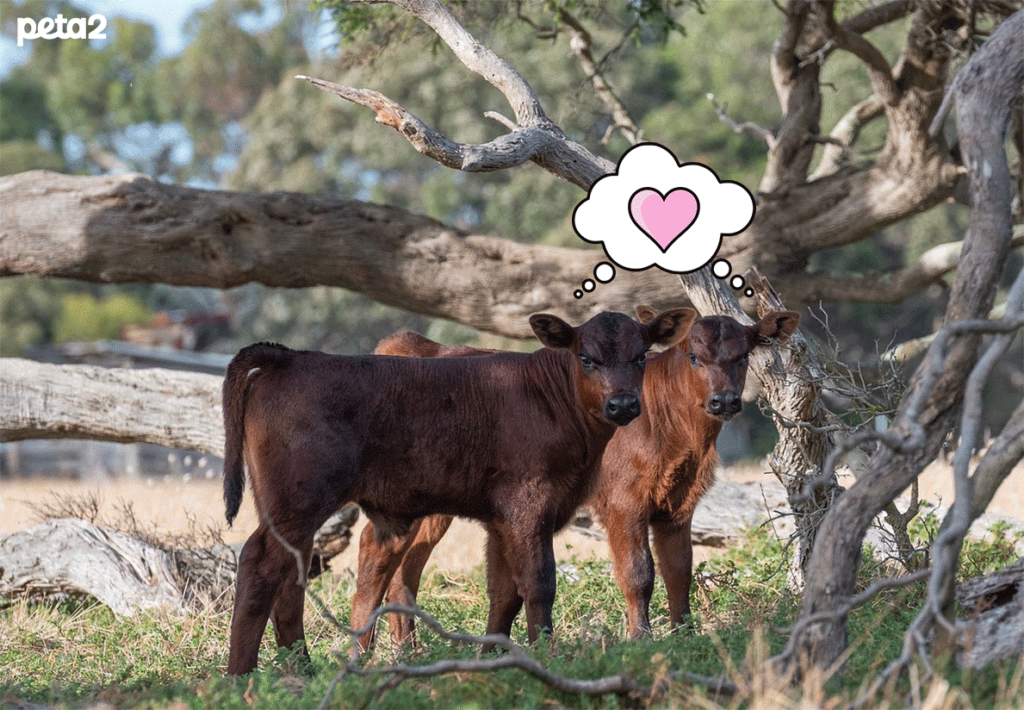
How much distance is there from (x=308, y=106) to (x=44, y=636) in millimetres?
25610

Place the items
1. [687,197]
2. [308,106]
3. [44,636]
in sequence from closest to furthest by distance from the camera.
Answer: [44,636] → [687,197] → [308,106]

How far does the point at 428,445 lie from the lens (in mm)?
6707

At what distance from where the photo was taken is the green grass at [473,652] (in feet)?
16.6

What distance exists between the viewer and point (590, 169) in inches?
314

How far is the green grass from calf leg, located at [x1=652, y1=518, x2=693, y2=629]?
0.48 ft

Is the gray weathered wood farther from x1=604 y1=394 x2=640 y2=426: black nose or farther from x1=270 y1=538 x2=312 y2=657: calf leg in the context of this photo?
x1=604 y1=394 x2=640 y2=426: black nose

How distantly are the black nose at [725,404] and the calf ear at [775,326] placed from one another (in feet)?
1.76

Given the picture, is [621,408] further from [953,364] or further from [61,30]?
[61,30]

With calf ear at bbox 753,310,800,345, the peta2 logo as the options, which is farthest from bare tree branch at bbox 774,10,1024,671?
the peta2 logo

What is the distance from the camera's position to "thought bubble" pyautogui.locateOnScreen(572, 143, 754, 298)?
8430mm

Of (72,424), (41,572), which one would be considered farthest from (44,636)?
(72,424)

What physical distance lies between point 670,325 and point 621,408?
34.5 inches

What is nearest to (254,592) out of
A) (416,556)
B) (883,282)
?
(416,556)

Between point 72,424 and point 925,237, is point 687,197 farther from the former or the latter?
point 925,237
